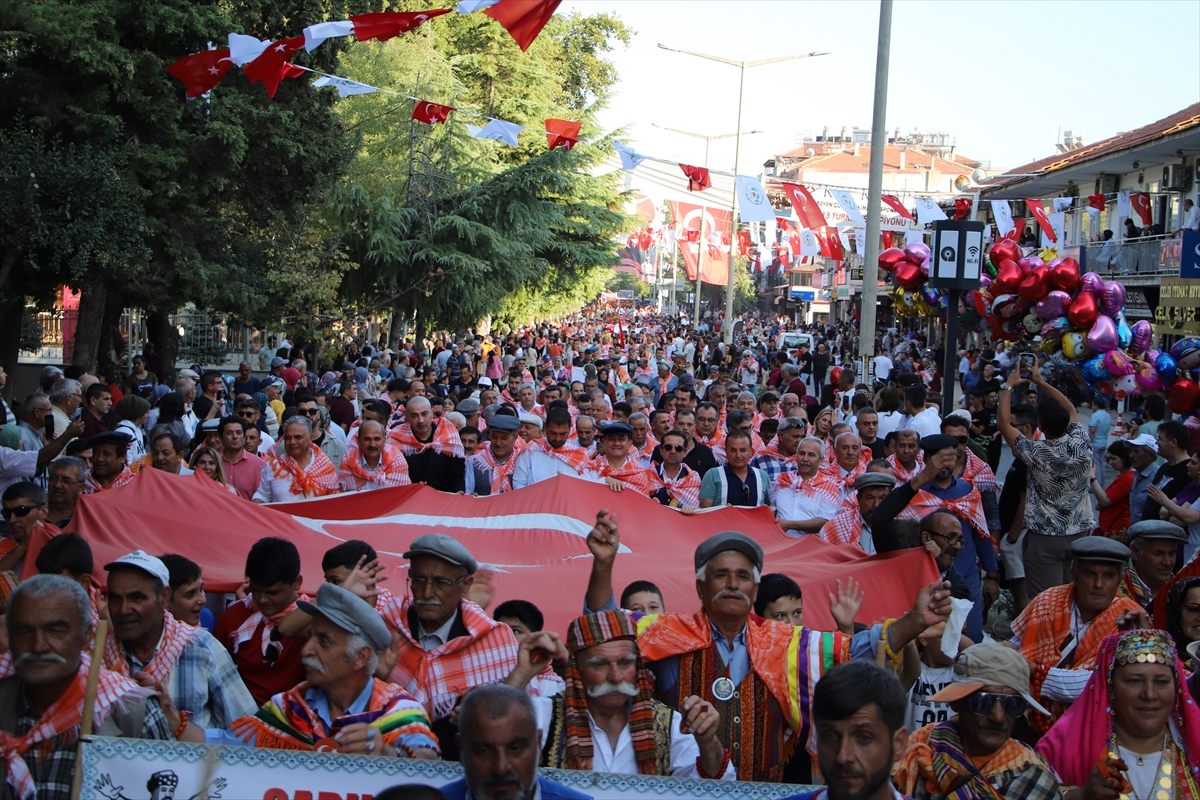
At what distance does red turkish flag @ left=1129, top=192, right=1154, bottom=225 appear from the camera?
91.5ft

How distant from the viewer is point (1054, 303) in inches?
494

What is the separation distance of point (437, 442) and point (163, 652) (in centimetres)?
583

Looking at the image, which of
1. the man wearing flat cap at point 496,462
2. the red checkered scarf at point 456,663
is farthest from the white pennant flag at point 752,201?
the red checkered scarf at point 456,663

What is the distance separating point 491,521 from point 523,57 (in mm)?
38002

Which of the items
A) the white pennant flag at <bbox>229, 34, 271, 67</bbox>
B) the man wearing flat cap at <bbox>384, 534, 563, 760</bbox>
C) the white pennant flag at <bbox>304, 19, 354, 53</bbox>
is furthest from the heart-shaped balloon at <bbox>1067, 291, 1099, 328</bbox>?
the man wearing flat cap at <bbox>384, 534, 563, 760</bbox>

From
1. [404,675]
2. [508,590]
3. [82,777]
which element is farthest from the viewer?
[508,590]

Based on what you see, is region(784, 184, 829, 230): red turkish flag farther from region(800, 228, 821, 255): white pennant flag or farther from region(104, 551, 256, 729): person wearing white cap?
region(104, 551, 256, 729): person wearing white cap

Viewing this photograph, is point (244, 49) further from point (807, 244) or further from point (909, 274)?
point (807, 244)

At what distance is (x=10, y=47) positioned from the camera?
17.1 m

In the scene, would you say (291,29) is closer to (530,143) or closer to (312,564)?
(312,564)

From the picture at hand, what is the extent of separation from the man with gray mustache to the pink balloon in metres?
10.9

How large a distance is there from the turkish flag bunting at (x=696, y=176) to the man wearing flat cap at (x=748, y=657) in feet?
42.8

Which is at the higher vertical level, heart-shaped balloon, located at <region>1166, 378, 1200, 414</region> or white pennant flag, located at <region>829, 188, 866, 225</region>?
white pennant flag, located at <region>829, 188, 866, 225</region>

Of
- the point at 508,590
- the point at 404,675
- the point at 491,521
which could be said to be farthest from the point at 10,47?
the point at 404,675
